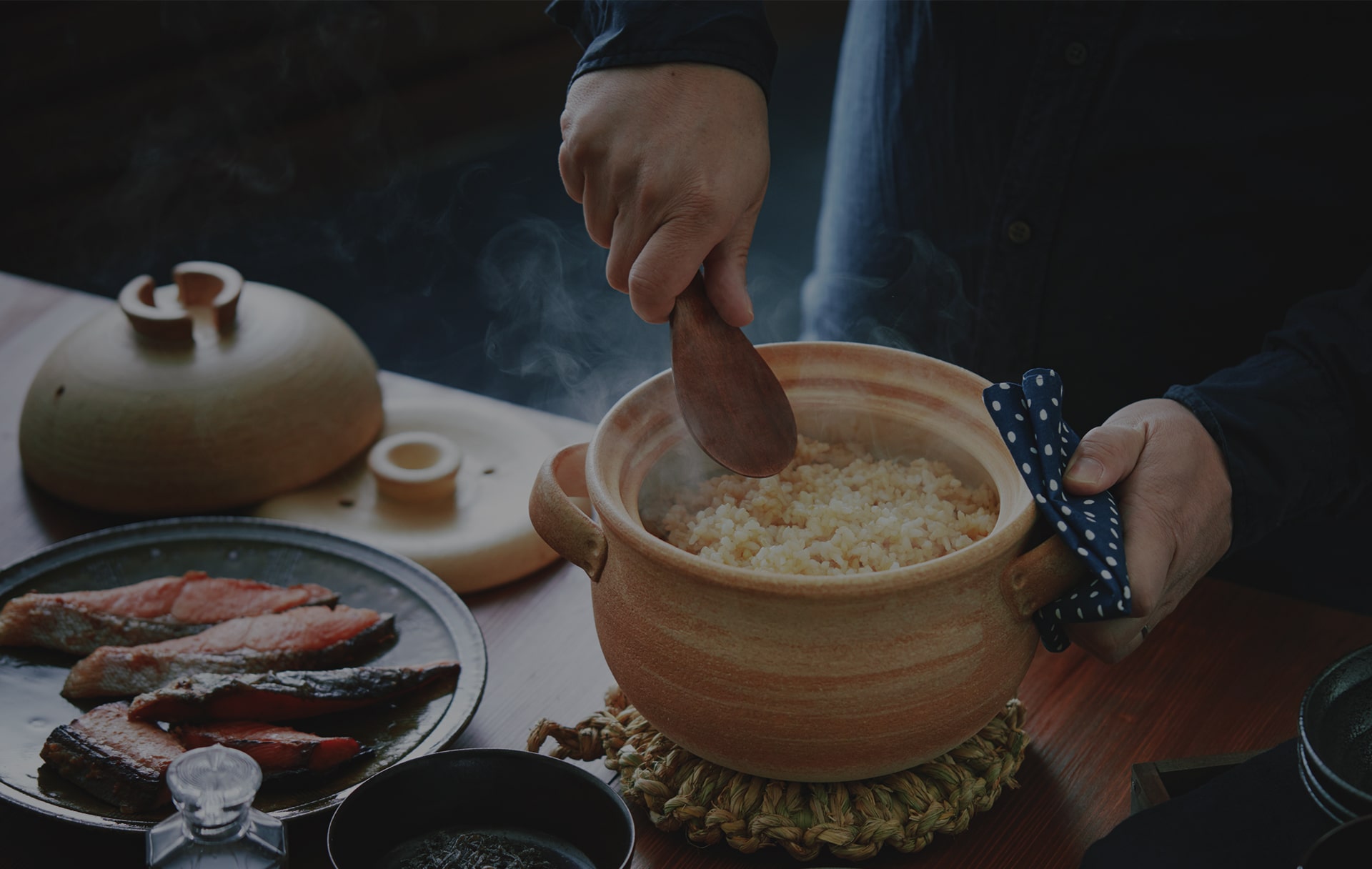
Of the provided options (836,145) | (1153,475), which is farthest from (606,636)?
(836,145)

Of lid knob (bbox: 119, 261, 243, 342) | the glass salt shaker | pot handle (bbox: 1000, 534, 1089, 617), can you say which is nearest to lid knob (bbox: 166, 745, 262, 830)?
the glass salt shaker

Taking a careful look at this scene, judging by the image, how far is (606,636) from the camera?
105 cm

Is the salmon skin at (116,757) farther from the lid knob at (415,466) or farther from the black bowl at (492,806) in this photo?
the lid knob at (415,466)

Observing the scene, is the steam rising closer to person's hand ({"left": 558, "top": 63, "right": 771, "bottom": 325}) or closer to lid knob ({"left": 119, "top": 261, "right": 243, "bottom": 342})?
lid knob ({"left": 119, "top": 261, "right": 243, "bottom": 342})

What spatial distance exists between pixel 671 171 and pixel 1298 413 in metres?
0.75

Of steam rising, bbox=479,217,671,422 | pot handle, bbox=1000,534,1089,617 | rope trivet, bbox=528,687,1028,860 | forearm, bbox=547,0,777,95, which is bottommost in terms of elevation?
steam rising, bbox=479,217,671,422

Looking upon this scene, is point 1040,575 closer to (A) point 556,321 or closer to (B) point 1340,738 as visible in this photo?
(B) point 1340,738

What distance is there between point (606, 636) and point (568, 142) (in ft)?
1.87

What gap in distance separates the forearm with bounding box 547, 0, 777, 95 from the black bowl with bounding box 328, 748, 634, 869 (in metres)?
0.77

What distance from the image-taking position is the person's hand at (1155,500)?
3.38 feet

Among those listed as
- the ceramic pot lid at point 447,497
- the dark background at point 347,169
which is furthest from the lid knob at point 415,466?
the dark background at point 347,169

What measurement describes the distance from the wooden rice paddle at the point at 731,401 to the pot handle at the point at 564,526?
0.12 meters

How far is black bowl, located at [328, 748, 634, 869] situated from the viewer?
0.96 metres

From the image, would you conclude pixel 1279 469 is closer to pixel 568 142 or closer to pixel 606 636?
pixel 606 636
